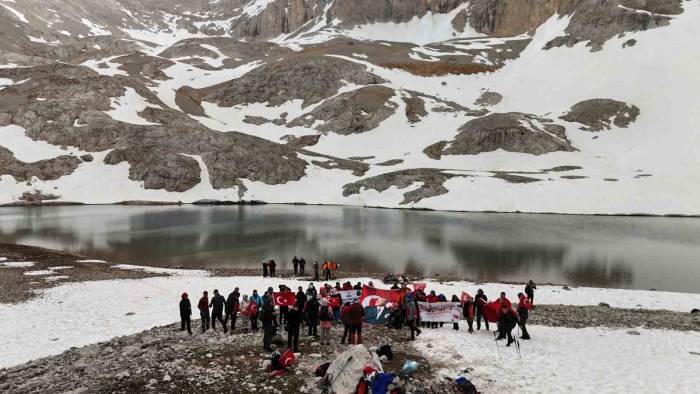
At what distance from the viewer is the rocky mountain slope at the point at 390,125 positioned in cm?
8969

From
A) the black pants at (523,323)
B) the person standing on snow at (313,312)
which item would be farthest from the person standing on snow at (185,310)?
the black pants at (523,323)

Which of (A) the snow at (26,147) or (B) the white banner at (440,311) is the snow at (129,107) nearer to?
(A) the snow at (26,147)

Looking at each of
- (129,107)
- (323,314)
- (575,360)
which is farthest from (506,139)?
(323,314)

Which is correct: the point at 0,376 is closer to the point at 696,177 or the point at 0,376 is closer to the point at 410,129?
the point at 696,177

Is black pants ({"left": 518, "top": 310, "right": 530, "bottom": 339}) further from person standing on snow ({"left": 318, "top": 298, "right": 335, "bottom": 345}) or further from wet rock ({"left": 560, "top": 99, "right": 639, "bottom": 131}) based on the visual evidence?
wet rock ({"left": 560, "top": 99, "right": 639, "bottom": 131})

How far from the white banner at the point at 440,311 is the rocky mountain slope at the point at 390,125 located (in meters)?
63.6

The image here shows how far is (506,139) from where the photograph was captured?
107 m

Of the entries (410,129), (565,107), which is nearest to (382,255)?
(410,129)

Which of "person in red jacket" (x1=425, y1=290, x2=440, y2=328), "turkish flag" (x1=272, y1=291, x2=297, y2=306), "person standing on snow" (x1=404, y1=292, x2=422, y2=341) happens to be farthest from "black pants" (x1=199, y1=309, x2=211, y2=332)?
"person in red jacket" (x1=425, y1=290, x2=440, y2=328)

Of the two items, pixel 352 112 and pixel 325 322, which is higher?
pixel 352 112

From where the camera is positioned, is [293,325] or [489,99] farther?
[489,99]

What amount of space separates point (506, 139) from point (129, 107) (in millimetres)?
93832

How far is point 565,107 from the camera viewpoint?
12688 cm

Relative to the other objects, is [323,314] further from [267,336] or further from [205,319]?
[205,319]
